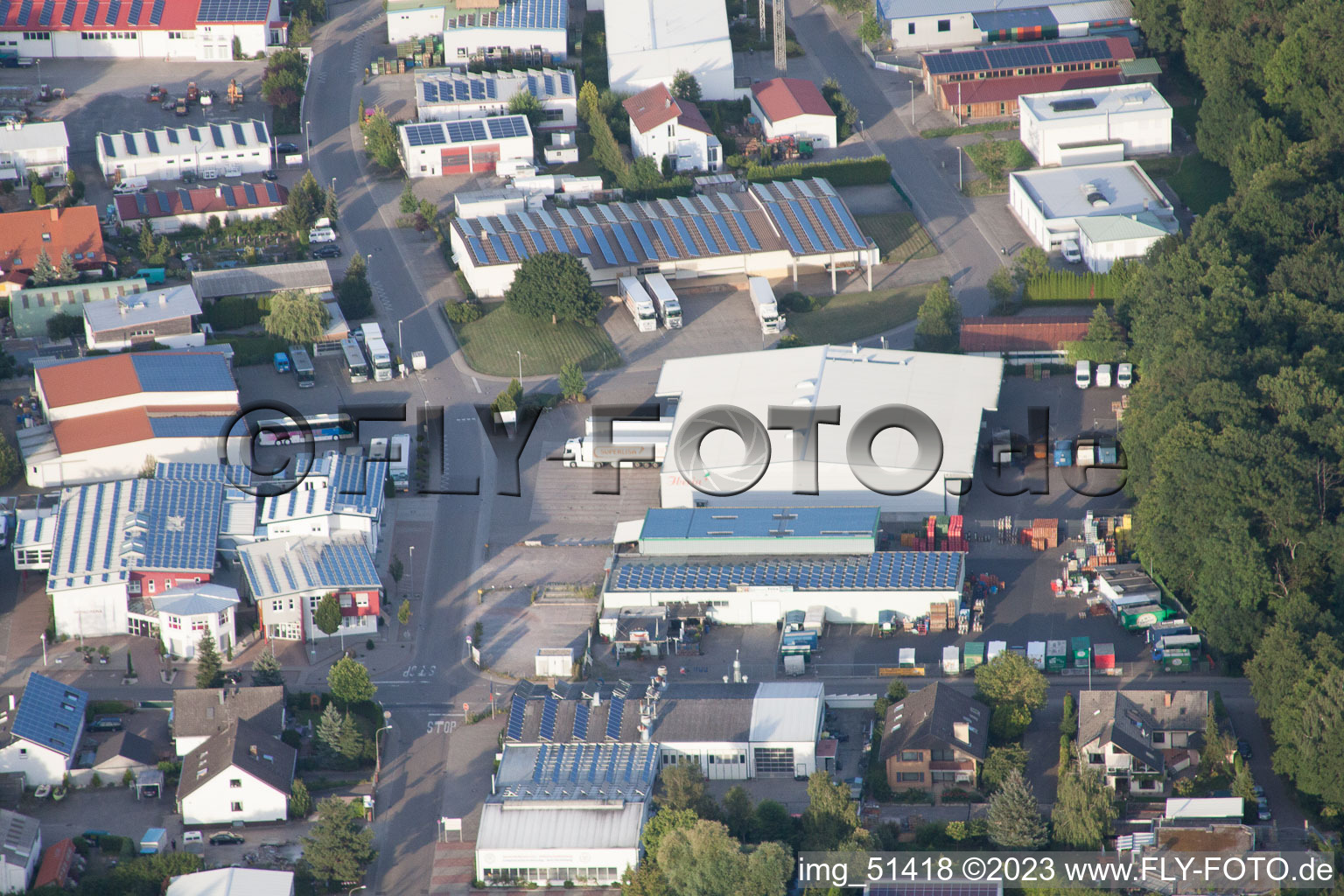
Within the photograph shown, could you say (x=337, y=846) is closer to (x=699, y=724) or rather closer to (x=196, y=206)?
(x=699, y=724)

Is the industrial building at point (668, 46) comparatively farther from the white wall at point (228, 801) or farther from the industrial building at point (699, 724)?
the white wall at point (228, 801)

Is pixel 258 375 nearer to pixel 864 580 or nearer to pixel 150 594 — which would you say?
pixel 150 594

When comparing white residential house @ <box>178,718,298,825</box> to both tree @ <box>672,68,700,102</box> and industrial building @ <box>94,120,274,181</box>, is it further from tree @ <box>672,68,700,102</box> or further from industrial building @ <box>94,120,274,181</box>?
tree @ <box>672,68,700,102</box>

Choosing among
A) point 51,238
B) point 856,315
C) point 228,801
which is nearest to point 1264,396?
point 856,315

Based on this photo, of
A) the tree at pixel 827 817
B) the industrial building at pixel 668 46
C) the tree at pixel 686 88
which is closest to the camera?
the tree at pixel 827 817

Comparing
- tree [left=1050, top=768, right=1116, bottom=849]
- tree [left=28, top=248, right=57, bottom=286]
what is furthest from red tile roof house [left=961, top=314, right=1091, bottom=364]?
tree [left=28, top=248, right=57, bottom=286]

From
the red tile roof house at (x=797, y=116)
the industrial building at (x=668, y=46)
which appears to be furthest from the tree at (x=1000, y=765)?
the industrial building at (x=668, y=46)

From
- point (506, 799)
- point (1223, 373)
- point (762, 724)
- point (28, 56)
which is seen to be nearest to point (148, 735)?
point (506, 799)
